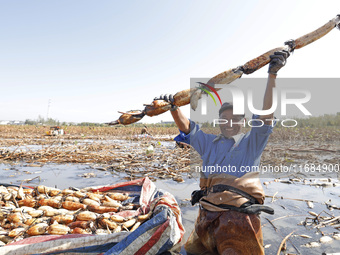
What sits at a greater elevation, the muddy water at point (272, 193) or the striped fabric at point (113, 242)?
the striped fabric at point (113, 242)

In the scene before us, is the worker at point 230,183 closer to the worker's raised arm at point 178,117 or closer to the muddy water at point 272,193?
the worker's raised arm at point 178,117

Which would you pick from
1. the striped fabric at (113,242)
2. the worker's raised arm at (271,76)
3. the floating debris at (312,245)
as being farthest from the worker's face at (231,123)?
the floating debris at (312,245)

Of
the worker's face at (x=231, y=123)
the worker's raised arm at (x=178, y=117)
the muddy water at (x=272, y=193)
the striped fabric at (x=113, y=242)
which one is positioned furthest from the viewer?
the muddy water at (x=272, y=193)

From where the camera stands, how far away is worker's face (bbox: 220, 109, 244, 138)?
2.02m

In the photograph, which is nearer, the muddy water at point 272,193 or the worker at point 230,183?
the worker at point 230,183

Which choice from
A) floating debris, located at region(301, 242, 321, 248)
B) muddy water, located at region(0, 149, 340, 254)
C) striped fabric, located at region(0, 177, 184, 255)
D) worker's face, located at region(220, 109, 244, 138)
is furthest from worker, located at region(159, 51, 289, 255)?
floating debris, located at region(301, 242, 321, 248)

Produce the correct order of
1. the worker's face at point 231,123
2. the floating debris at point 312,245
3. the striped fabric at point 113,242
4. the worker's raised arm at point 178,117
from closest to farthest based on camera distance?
the striped fabric at point 113,242
the worker's raised arm at point 178,117
the worker's face at point 231,123
the floating debris at point 312,245

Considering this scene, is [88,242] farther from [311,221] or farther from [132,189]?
[311,221]

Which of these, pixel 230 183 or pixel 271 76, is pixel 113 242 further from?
pixel 271 76

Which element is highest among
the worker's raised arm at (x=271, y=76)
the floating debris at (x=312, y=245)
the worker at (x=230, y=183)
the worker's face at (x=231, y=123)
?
the worker's raised arm at (x=271, y=76)

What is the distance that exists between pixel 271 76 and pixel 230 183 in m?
0.98

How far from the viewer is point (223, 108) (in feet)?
6.74

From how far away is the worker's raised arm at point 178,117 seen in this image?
5.94 feet

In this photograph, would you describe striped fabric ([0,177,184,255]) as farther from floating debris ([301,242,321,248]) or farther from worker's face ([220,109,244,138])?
floating debris ([301,242,321,248])
